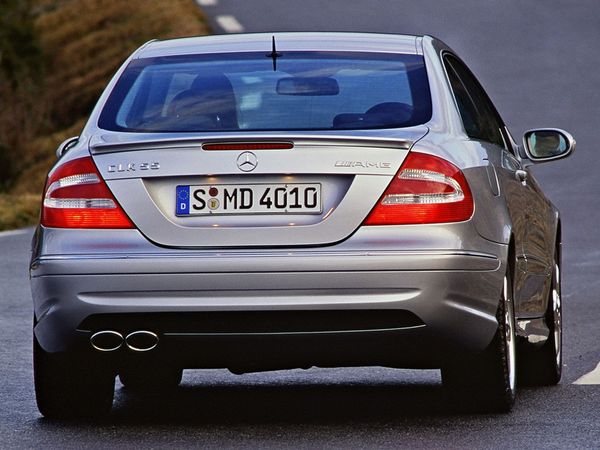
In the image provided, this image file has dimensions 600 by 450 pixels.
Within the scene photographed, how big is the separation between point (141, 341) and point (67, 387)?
69cm

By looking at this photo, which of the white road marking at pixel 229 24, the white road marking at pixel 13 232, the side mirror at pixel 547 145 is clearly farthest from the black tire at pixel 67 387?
the white road marking at pixel 229 24

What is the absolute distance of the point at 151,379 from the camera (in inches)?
340

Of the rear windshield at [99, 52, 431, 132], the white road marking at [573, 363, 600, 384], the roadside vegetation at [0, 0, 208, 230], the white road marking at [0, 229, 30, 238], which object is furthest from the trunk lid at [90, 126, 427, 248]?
the roadside vegetation at [0, 0, 208, 230]

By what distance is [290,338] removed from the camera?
676 centimetres

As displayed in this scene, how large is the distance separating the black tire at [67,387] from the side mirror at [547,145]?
7.55 feet

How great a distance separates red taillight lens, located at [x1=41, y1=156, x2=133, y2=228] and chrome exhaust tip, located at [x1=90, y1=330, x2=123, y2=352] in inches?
15.4

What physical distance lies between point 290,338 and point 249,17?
34734mm

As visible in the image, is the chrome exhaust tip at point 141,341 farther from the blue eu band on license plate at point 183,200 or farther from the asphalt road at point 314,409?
the blue eu band on license plate at point 183,200

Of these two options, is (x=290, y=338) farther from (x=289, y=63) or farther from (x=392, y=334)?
(x=289, y=63)

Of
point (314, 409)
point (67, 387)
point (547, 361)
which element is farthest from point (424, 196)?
point (547, 361)

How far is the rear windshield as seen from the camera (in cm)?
716

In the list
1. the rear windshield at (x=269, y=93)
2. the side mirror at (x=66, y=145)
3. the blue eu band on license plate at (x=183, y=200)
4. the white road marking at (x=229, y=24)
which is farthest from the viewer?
the white road marking at (x=229, y=24)

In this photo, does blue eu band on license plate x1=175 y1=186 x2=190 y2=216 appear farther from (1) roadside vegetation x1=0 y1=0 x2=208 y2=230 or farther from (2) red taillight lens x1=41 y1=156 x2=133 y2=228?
(1) roadside vegetation x1=0 y1=0 x2=208 y2=230

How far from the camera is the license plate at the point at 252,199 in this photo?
6.74 metres
